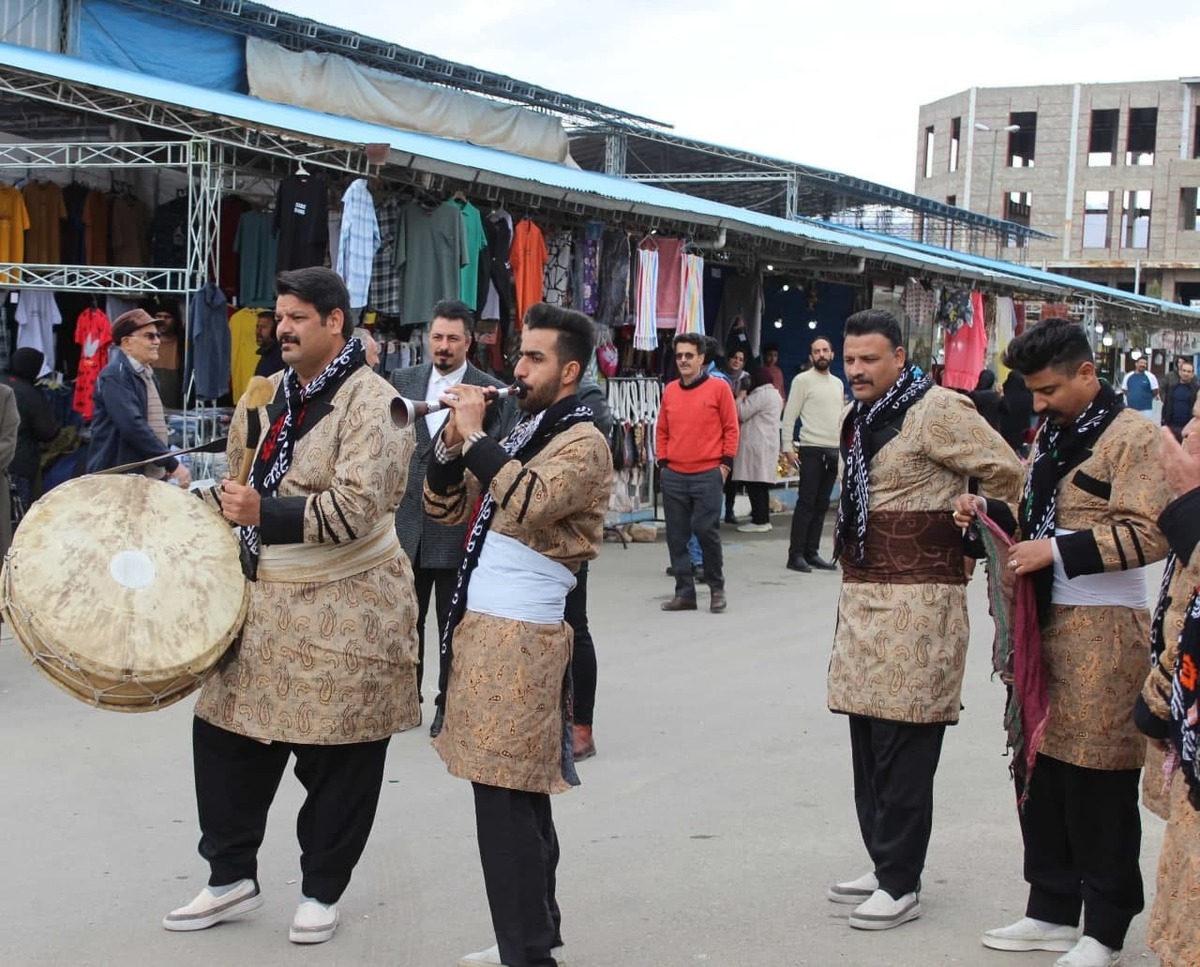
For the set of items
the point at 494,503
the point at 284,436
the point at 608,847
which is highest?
the point at 284,436

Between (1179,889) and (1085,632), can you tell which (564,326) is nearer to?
(1085,632)

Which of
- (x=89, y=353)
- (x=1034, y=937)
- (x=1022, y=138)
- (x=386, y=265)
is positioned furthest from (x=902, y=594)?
(x=1022, y=138)

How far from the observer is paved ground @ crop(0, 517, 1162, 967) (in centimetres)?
389

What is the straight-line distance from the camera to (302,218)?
919 cm

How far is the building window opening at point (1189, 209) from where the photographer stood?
54.1 m

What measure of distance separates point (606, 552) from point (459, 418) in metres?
8.32

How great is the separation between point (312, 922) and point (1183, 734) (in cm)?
233

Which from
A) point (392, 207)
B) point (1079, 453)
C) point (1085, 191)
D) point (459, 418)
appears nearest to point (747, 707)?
point (1079, 453)

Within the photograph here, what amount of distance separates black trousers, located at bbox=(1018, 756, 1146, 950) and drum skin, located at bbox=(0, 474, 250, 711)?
2260 millimetres

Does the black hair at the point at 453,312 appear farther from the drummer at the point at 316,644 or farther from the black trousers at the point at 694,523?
the black trousers at the point at 694,523

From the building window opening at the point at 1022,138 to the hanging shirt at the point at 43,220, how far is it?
50971mm

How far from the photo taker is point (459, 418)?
3408 millimetres

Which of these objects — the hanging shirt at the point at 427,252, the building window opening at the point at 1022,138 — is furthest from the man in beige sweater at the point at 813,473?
the building window opening at the point at 1022,138

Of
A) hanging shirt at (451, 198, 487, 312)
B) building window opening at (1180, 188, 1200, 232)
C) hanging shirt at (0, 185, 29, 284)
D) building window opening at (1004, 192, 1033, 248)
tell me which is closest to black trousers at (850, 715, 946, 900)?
hanging shirt at (451, 198, 487, 312)
